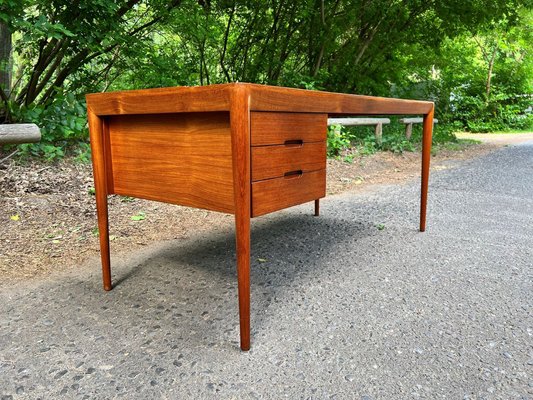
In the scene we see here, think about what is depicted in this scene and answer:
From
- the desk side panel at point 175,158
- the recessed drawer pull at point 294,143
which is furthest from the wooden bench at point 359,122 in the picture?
the desk side panel at point 175,158

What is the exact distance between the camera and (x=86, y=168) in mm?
3957

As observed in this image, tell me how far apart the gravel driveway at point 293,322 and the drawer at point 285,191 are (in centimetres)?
41

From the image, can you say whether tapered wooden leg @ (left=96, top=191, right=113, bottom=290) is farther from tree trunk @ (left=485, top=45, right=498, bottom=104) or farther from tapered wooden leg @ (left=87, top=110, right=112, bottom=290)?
tree trunk @ (left=485, top=45, right=498, bottom=104)

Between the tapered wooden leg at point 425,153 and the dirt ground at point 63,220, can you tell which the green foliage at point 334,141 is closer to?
the dirt ground at point 63,220

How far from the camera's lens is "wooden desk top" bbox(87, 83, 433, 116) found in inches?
53.1

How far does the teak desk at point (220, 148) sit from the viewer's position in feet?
4.52

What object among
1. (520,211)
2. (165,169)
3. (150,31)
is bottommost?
(520,211)

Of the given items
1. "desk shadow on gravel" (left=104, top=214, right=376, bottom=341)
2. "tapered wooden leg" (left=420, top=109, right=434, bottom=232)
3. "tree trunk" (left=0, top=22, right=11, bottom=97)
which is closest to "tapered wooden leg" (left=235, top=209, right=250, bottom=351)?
"desk shadow on gravel" (left=104, top=214, right=376, bottom=341)

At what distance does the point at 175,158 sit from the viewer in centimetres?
164

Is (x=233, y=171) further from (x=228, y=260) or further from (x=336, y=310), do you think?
(x=228, y=260)

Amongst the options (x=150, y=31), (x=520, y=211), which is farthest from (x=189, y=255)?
(x=150, y=31)

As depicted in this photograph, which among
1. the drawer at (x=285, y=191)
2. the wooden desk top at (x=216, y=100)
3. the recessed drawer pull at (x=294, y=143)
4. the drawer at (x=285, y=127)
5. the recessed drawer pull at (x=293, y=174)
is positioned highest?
the wooden desk top at (x=216, y=100)

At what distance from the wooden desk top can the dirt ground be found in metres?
0.90

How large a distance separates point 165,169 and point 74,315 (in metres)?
0.64
